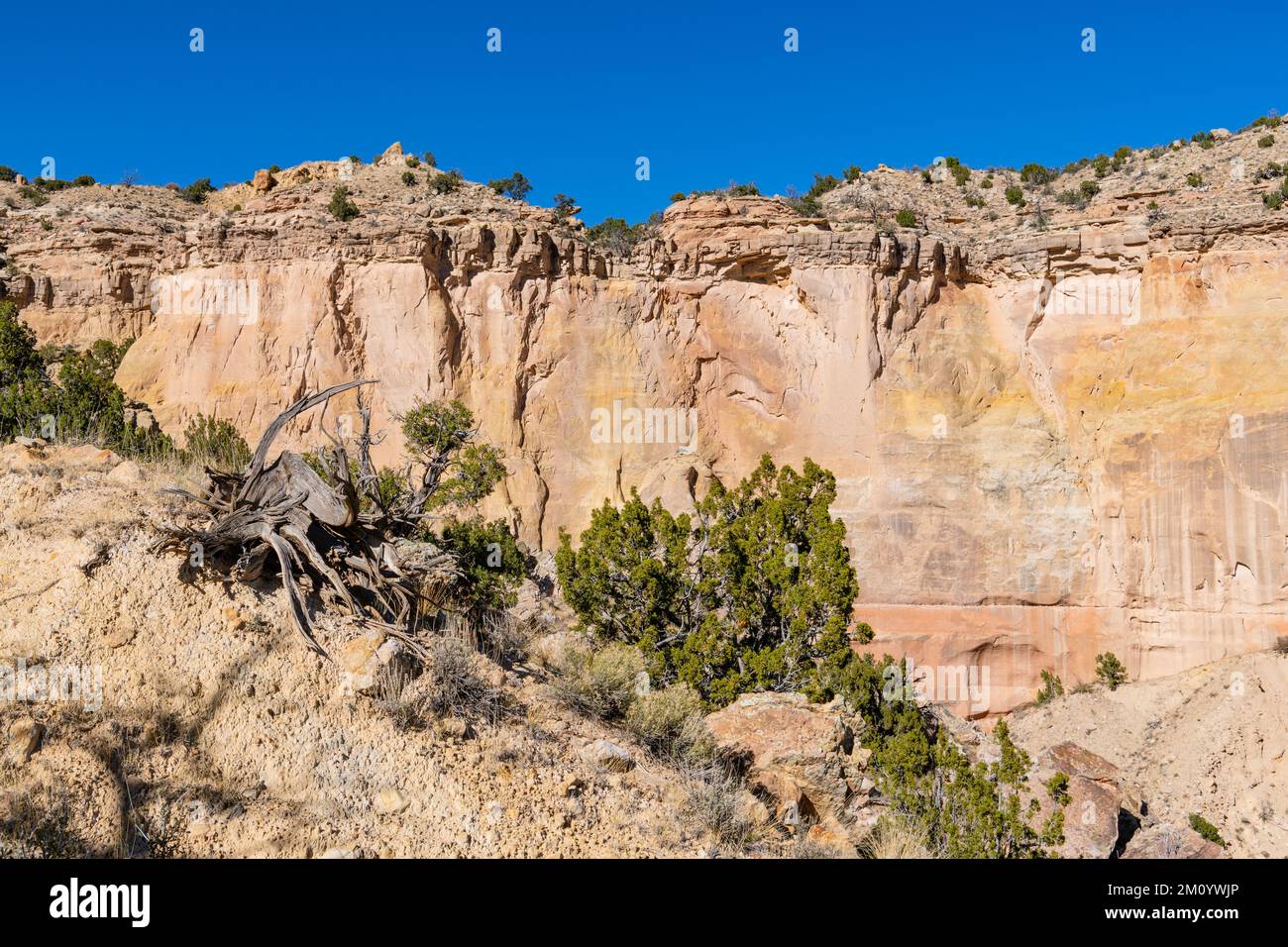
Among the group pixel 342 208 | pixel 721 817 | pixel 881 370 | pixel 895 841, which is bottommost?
pixel 895 841

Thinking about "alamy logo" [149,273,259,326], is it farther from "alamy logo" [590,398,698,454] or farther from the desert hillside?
A: the desert hillside

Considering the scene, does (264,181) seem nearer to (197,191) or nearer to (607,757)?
(197,191)

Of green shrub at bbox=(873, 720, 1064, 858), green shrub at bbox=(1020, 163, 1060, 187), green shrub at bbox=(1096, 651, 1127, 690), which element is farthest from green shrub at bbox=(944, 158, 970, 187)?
green shrub at bbox=(873, 720, 1064, 858)

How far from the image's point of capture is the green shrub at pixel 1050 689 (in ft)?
75.6

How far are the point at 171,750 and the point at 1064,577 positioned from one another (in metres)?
22.6

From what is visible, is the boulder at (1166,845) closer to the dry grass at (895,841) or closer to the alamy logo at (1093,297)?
the dry grass at (895,841)

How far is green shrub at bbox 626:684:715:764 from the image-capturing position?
7.72 metres

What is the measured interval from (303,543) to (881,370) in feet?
65.6

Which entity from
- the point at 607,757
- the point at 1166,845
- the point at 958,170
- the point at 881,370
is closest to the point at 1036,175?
the point at 958,170

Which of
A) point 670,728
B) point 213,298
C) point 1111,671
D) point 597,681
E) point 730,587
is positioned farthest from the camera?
point 213,298

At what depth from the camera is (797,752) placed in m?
8.72

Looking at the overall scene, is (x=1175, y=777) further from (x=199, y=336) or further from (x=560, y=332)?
(x=199, y=336)
